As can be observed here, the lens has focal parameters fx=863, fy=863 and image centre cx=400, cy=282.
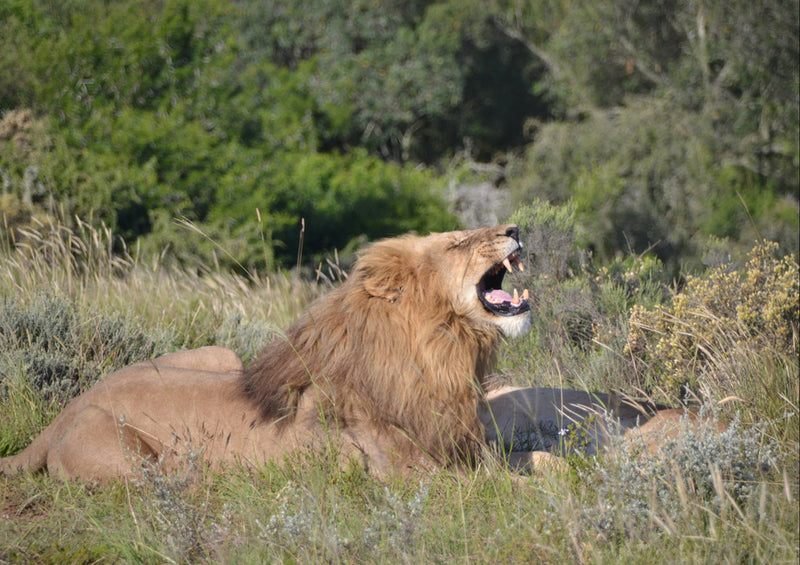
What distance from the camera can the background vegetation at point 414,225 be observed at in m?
3.26

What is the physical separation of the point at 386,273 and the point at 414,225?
48.7 ft

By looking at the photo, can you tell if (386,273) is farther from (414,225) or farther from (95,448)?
(414,225)

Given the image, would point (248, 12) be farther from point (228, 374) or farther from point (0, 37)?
point (228, 374)

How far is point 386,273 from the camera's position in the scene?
13.0 feet

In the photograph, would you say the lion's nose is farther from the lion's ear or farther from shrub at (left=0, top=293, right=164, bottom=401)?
shrub at (left=0, top=293, right=164, bottom=401)

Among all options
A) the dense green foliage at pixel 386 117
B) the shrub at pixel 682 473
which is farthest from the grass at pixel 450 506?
the dense green foliage at pixel 386 117

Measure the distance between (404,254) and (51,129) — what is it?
8.97m

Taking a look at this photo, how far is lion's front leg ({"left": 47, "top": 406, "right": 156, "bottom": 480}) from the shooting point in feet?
12.9

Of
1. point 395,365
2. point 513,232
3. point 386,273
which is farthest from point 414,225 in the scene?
point 395,365

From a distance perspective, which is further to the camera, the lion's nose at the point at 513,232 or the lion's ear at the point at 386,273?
the lion's nose at the point at 513,232

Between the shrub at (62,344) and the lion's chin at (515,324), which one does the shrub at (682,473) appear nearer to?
the lion's chin at (515,324)

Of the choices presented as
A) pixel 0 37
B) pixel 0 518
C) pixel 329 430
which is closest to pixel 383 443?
pixel 329 430

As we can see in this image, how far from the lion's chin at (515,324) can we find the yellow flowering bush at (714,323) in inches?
38.5

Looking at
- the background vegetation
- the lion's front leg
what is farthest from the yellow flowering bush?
the lion's front leg
